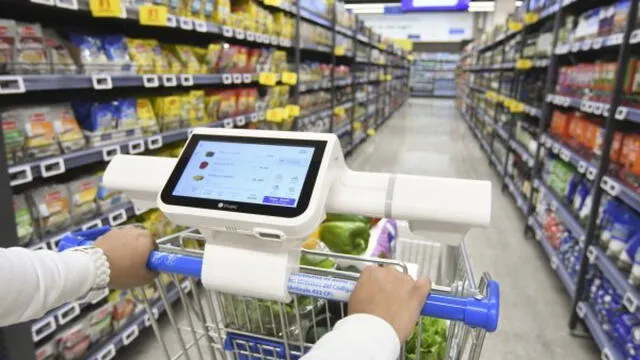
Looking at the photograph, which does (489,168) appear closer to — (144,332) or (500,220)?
(500,220)

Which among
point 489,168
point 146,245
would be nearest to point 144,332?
point 146,245

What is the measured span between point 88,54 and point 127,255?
1516mm

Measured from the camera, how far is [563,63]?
138 inches

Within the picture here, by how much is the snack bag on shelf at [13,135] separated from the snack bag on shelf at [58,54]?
0.84ft

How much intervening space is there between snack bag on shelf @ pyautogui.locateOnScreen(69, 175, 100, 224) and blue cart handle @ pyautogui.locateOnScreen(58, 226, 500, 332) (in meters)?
1.21

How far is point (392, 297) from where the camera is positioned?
0.67m

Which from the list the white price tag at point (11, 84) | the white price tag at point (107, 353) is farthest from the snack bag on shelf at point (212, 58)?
the white price tag at point (107, 353)

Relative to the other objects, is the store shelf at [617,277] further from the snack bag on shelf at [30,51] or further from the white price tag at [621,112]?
the snack bag on shelf at [30,51]

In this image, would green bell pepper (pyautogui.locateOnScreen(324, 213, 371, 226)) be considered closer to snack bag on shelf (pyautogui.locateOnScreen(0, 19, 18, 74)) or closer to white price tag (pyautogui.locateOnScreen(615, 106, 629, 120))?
snack bag on shelf (pyautogui.locateOnScreen(0, 19, 18, 74))

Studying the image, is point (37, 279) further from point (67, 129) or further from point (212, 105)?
point (212, 105)

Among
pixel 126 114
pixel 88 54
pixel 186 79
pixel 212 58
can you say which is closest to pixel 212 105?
pixel 212 58


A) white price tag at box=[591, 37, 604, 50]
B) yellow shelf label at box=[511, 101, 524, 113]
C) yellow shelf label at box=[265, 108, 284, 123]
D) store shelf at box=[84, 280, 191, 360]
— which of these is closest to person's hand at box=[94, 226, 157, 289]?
store shelf at box=[84, 280, 191, 360]

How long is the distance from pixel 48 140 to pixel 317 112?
365 centimetres

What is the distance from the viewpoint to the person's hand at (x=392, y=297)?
657 millimetres
